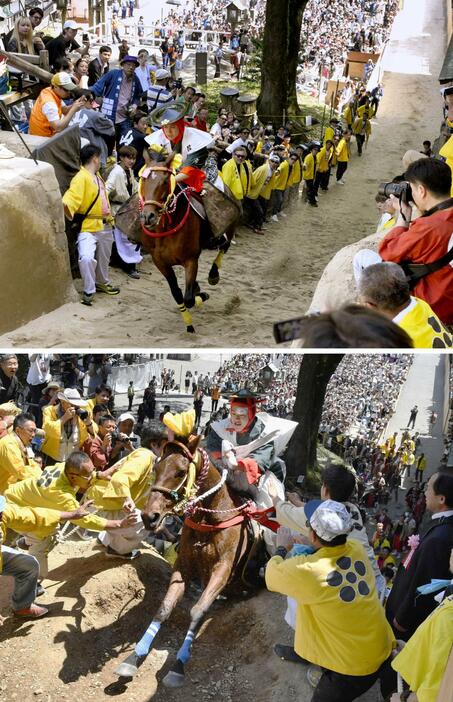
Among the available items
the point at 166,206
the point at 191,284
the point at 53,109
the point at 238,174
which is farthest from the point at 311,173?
the point at 166,206

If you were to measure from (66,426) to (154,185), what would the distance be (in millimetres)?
2678

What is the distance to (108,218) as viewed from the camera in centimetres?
734

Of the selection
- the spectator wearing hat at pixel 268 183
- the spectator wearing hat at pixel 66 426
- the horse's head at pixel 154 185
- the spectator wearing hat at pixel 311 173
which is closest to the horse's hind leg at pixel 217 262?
the horse's head at pixel 154 185

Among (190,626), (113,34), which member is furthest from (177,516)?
(113,34)

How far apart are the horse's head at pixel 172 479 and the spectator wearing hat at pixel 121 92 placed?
671 cm

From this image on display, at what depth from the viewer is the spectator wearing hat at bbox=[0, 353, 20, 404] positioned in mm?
3889

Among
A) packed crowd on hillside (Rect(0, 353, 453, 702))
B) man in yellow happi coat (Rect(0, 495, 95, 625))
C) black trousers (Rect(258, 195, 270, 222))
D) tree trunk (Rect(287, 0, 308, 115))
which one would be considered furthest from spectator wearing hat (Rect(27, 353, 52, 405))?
tree trunk (Rect(287, 0, 308, 115))

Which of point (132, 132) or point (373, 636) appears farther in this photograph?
point (132, 132)

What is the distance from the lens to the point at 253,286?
9438mm

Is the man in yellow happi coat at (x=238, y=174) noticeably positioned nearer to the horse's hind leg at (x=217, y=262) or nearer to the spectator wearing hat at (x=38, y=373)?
the horse's hind leg at (x=217, y=262)

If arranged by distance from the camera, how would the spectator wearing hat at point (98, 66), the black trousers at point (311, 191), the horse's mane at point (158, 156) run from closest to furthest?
the horse's mane at point (158, 156)
the spectator wearing hat at point (98, 66)
the black trousers at point (311, 191)

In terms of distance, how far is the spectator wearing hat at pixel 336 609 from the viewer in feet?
10.8

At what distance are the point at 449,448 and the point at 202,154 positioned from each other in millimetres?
4733

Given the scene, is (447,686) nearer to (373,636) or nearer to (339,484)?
(373,636)
